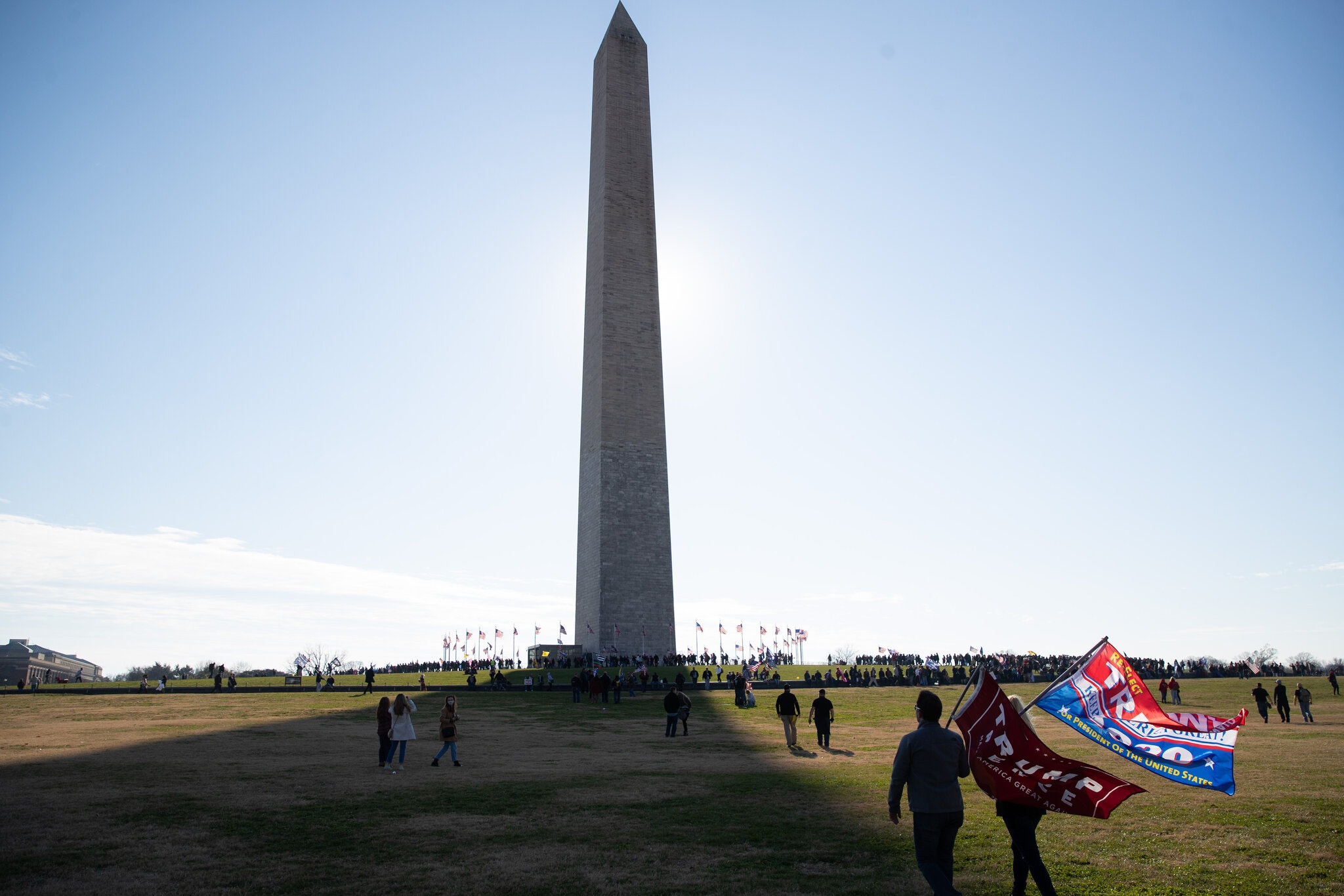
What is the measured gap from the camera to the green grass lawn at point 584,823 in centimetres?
782

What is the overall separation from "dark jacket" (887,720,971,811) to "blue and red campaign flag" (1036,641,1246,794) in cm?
150

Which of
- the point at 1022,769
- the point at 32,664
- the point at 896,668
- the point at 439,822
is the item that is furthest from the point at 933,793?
the point at 32,664

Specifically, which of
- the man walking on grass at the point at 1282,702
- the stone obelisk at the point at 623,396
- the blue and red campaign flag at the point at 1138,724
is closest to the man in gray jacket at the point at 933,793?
the blue and red campaign flag at the point at 1138,724

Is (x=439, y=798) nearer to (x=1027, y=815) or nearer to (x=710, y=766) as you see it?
(x=710, y=766)

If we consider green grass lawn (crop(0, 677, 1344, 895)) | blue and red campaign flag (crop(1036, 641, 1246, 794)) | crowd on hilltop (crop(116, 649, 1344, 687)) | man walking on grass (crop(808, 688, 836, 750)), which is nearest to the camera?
blue and red campaign flag (crop(1036, 641, 1246, 794))

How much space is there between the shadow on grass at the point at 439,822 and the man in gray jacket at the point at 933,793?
5.41ft

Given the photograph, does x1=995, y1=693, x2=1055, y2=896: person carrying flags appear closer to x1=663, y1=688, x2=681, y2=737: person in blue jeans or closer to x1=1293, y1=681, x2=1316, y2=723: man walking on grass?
x1=663, y1=688, x2=681, y2=737: person in blue jeans

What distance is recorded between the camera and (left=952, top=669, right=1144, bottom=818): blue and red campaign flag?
631 cm

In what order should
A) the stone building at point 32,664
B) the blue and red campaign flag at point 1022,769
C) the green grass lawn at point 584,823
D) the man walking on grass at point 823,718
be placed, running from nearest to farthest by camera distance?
the blue and red campaign flag at point 1022,769 < the green grass lawn at point 584,823 < the man walking on grass at point 823,718 < the stone building at point 32,664

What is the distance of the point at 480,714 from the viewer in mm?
27453

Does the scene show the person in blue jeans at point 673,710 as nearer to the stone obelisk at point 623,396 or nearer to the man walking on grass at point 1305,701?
the man walking on grass at point 1305,701

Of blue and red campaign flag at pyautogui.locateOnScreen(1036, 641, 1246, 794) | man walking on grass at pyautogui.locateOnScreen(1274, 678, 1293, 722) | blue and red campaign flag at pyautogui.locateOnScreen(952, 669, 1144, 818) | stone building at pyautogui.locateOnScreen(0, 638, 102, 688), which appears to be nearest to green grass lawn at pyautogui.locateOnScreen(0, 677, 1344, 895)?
blue and red campaign flag at pyautogui.locateOnScreen(1036, 641, 1246, 794)

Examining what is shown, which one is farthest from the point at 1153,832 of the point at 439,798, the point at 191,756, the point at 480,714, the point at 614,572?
the point at 614,572

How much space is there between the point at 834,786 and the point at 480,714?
17.0m
